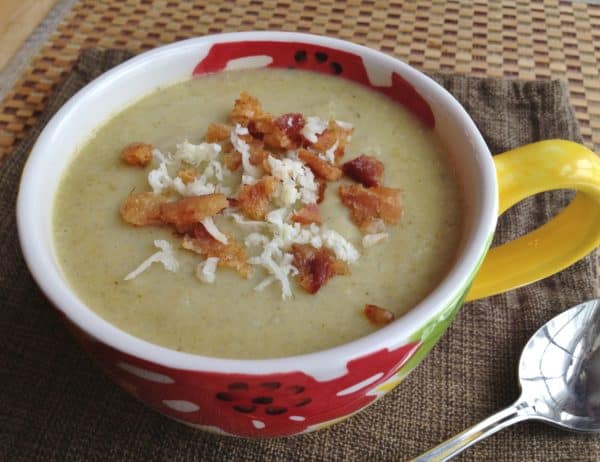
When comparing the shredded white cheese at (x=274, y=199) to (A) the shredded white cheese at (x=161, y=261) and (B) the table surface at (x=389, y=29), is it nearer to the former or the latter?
(A) the shredded white cheese at (x=161, y=261)

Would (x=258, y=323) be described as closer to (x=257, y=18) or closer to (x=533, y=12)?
(x=257, y=18)

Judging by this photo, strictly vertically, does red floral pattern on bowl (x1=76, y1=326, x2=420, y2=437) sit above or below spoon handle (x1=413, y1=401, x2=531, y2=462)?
above

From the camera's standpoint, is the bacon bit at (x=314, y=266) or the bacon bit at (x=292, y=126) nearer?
the bacon bit at (x=314, y=266)

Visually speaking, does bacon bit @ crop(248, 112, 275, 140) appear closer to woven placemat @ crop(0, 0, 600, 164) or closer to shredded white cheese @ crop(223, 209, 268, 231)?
shredded white cheese @ crop(223, 209, 268, 231)

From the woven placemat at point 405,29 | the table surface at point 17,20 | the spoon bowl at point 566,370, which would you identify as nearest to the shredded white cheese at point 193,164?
the spoon bowl at point 566,370

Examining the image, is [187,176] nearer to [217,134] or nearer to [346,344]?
[217,134]

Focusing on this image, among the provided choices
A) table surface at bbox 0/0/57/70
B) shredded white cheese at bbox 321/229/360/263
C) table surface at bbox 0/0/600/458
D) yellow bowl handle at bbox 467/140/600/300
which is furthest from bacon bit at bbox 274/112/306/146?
table surface at bbox 0/0/57/70
